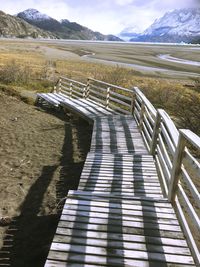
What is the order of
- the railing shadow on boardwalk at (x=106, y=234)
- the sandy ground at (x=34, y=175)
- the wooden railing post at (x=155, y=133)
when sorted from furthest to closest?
the wooden railing post at (x=155, y=133), the sandy ground at (x=34, y=175), the railing shadow on boardwalk at (x=106, y=234)

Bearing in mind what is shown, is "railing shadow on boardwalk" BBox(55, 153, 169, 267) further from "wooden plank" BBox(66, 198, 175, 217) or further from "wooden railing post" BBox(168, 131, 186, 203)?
"wooden railing post" BBox(168, 131, 186, 203)

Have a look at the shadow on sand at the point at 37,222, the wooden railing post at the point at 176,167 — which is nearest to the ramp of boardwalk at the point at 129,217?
the wooden railing post at the point at 176,167

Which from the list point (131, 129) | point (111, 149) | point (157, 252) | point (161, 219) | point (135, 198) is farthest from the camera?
point (131, 129)

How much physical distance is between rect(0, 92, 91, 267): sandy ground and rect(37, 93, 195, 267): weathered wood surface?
79cm

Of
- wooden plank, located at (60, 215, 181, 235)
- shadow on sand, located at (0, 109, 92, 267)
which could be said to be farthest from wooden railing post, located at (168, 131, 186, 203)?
shadow on sand, located at (0, 109, 92, 267)

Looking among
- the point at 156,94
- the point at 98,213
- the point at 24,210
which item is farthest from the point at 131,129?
the point at 156,94

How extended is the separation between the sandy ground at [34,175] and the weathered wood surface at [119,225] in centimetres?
79

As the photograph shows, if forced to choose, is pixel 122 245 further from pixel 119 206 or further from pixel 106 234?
pixel 119 206

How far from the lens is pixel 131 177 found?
595 cm

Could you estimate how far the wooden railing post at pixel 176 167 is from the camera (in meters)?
4.36

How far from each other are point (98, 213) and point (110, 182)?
1610mm

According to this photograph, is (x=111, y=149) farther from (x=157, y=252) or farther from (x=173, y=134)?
(x=157, y=252)

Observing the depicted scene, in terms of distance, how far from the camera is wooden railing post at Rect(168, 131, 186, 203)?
4355 millimetres

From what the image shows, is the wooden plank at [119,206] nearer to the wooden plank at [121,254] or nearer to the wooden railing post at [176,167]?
the wooden railing post at [176,167]
